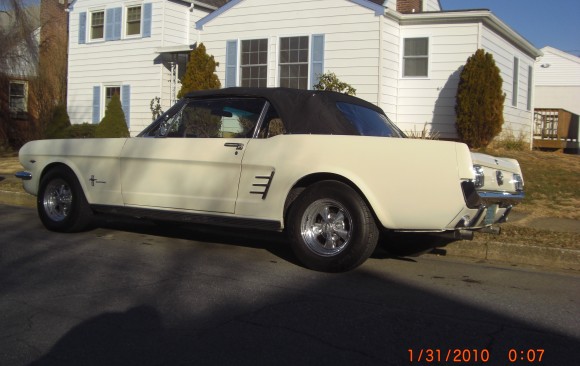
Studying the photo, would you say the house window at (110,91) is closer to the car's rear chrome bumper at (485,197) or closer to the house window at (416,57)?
the house window at (416,57)

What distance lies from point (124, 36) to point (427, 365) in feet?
61.5

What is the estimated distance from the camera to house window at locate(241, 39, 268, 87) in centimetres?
1659

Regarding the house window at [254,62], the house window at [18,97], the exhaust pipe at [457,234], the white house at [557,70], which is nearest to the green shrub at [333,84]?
the house window at [254,62]

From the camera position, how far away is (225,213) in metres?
6.12

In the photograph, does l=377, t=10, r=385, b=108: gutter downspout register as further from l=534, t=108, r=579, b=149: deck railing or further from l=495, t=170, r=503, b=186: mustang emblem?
l=495, t=170, r=503, b=186: mustang emblem

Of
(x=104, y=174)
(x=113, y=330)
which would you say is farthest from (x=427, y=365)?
(x=104, y=174)

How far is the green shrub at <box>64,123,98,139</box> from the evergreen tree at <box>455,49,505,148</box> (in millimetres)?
11779

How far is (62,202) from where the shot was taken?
7582 millimetres

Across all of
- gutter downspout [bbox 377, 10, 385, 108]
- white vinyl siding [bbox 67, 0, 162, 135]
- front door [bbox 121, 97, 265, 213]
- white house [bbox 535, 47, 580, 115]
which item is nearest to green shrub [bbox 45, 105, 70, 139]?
white vinyl siding [bbox 67, 0, 162, 135]

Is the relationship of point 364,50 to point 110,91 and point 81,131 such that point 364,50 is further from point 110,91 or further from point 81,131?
point 81,131

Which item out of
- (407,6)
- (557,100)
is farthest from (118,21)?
(557,100)

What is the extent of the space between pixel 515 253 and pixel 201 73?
1188cm

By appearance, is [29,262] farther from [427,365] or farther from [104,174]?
[427,365]

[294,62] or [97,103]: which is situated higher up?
[294,62]
